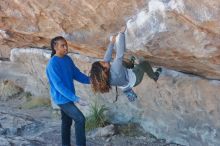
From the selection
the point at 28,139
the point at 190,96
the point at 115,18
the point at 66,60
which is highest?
the point at 115,18

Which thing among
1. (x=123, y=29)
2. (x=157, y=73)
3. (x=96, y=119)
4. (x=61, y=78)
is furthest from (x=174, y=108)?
(x=61, y=78)

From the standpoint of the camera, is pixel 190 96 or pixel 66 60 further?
pixel 190 96

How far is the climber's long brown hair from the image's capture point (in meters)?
4.98

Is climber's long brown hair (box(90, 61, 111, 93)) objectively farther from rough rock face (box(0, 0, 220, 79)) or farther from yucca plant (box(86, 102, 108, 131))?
yucca plant (box(86, 102, 108, 131))

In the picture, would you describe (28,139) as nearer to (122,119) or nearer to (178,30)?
A: (122,119)

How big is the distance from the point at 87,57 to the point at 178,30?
96.1 inches

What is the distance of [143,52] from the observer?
537cm

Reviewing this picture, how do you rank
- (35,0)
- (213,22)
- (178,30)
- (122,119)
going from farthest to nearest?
(122,119)
(35,0)
(178,30)
(213,22)

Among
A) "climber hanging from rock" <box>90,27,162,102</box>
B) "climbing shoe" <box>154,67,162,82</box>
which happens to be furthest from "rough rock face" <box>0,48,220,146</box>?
"climber hanging from rock" <box>90,27,162,102</box>

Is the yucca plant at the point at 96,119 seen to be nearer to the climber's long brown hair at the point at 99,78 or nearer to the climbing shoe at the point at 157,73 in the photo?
the climbing shoe at the point at 157,73

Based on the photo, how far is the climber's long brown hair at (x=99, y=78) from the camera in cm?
498

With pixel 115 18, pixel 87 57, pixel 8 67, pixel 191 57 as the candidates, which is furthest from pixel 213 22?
pixel 8 67

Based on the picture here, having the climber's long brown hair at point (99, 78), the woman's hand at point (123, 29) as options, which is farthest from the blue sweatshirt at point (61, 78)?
the woman's hand at point (123, 29)

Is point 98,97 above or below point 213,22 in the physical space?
below
